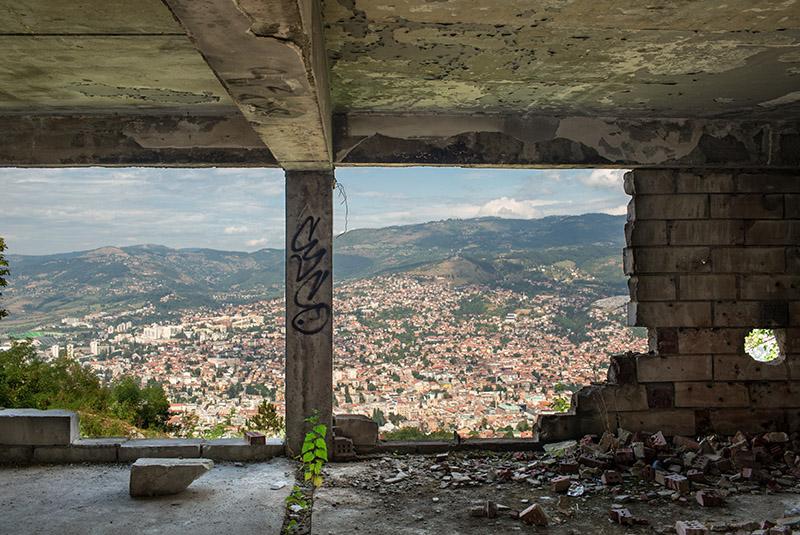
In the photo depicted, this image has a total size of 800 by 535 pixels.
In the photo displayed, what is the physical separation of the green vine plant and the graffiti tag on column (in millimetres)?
953

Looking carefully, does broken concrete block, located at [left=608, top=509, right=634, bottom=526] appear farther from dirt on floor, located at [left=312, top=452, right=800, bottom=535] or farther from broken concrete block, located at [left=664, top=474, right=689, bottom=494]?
broken concrete block, located at [left=664, top=474, right=689, bottom=494]

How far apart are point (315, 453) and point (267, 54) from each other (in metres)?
3.76

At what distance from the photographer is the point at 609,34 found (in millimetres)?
4020

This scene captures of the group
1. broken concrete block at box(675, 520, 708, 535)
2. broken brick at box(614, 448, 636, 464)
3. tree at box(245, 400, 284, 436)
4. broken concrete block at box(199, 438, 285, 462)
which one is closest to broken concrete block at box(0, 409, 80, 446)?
broken concrete block at box(199, 438, 285, 462)

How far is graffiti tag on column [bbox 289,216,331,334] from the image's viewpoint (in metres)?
6.21

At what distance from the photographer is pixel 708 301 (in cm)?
656

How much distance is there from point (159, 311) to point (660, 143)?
31.5 feet

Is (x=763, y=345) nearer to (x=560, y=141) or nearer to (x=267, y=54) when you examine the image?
(x=560, y=141)

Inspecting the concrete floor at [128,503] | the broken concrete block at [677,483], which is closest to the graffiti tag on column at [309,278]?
the concrete floor at [128,503]

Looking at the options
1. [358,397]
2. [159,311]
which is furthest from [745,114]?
[159,311]

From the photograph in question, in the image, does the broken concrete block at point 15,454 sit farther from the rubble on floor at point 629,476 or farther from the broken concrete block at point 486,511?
the broken concrete block at point 486,511

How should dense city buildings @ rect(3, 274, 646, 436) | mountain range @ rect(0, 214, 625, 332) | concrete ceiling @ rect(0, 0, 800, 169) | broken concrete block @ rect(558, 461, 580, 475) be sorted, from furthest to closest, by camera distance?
mountain range @ rect(0, 214, 625, 332) → dense city buildings @ rect(3, 274, 646, 436) → broken concrete block @ rect(558, 461, 580, 475) → concrete ceiling @ rect(0, 0, 800, 169)

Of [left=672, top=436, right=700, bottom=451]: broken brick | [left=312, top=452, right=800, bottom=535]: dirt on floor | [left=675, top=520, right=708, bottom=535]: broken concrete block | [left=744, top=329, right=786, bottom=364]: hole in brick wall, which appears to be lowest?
[left=312, top=452, right=800, bottom=535]: dirt on floor

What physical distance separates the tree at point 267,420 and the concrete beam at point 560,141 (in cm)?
330
